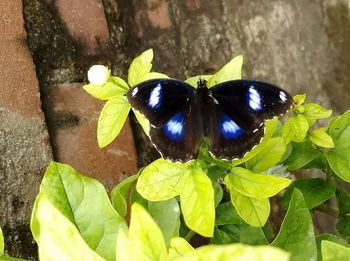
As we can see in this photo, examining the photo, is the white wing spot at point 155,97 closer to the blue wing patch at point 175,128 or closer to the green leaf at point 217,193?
the blue wing patch at point 175,128

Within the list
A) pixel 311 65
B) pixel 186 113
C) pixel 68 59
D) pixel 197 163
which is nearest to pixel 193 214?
pixel 197 163

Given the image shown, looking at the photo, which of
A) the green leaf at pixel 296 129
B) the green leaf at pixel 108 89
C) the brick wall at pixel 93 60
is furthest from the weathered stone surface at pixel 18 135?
the green leaf at pixel 296 129

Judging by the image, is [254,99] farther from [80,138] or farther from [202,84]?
[80,138]

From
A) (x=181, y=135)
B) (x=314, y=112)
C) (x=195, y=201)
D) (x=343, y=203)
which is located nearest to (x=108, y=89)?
(x=181, y=135)

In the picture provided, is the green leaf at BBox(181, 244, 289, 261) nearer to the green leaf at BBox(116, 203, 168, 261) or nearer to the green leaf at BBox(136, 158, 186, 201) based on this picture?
the green leaf at BBox(116, 203, 168, 261)

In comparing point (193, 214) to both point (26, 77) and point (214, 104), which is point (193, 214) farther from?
point (26, 77)

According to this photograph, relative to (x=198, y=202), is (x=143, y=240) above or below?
above
